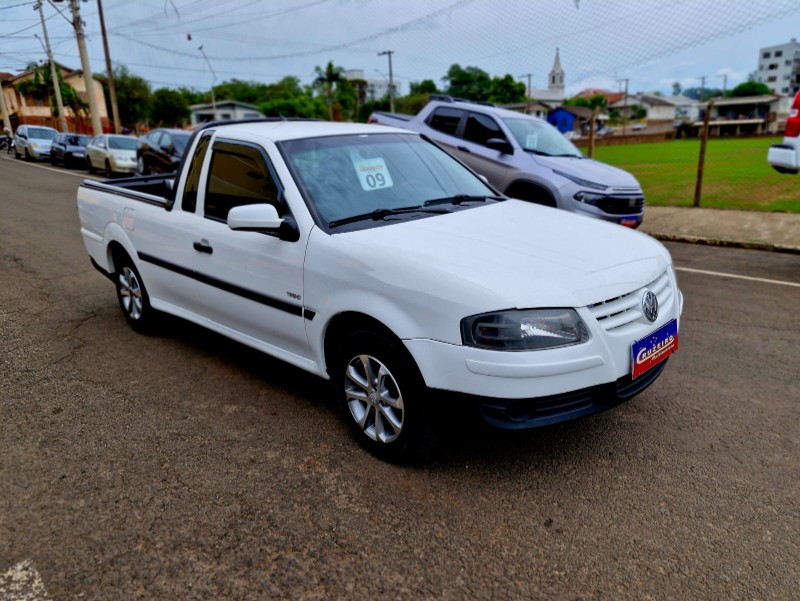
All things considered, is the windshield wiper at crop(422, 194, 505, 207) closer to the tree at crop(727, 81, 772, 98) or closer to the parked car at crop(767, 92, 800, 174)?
the parked car at crop(767, 92, 800, 174)

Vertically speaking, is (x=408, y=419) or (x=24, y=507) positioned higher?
(x=408, y=419)

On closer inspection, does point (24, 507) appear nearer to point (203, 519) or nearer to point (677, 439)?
point (203, 519)

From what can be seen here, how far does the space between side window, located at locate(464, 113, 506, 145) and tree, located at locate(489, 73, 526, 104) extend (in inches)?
3536

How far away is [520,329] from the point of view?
2713mm

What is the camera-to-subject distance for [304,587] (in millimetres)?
2391

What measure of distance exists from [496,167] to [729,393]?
551 cm

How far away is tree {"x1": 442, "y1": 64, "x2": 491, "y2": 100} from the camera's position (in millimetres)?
109688

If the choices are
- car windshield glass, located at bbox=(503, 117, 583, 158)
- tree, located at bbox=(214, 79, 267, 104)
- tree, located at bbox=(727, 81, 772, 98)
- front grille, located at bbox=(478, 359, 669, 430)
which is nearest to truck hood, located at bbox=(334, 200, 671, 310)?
front grille, located at bbox=(478, 359, 669, 430)

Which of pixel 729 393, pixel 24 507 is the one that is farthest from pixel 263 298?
pixel 729 393

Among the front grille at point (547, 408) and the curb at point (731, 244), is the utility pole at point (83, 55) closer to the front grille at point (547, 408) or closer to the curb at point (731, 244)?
the curb at point (731, 244)

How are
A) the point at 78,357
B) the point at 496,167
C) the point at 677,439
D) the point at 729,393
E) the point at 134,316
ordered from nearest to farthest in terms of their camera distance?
the point at 677,439 < the point at 729,393 < the point at 78,357 < the point at 134,316 < the point at 496,167

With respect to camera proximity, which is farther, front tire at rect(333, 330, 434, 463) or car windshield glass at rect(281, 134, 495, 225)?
car windshield glass at rect(281, 134, 495, 225)

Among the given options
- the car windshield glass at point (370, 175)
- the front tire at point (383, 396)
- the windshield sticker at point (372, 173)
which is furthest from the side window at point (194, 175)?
the front tire at point (383, 396)

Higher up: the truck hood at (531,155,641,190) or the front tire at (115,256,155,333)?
the truck hood at (531,155,641,190)
